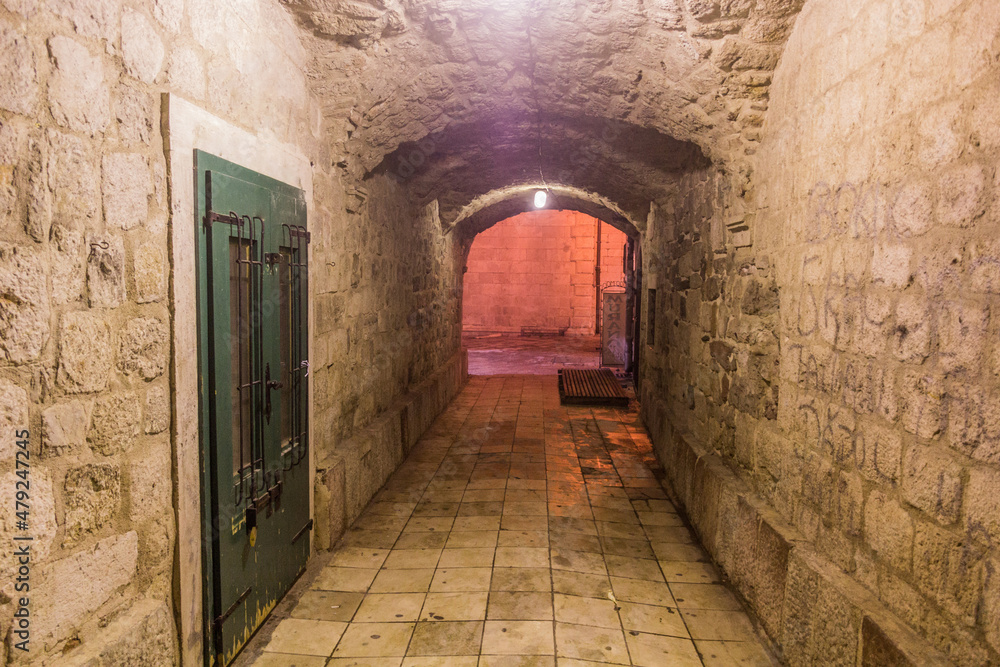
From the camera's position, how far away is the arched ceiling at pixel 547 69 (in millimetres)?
3137

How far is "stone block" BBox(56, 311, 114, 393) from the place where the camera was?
180cm

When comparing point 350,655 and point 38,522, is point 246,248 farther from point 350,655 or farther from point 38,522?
point 350,655

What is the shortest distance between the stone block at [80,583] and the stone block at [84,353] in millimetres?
484

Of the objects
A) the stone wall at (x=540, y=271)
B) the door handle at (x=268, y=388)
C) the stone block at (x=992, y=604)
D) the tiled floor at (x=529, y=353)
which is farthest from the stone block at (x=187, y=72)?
the stone wall at (x=540, y=271)

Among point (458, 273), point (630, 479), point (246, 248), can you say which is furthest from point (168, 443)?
point (458, 273)

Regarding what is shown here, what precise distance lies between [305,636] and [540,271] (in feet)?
48.8

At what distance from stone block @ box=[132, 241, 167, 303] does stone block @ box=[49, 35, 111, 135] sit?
1.25 feet

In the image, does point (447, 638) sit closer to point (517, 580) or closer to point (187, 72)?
point (517, 580)

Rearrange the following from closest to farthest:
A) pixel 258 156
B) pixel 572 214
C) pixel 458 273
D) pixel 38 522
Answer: pixel 38 522
pixel 258 156
pixel 458 273
pixel 572 214

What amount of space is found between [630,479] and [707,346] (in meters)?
1.44

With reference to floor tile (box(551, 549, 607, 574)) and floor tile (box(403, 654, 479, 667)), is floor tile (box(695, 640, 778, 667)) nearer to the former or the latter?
floor tile (box(551, 549, 607, 574))

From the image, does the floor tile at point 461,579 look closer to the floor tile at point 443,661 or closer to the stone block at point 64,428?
the floor tile at point 443,661

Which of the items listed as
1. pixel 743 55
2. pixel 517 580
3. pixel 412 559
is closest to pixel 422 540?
pixel 412 559

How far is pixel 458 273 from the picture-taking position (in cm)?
990
